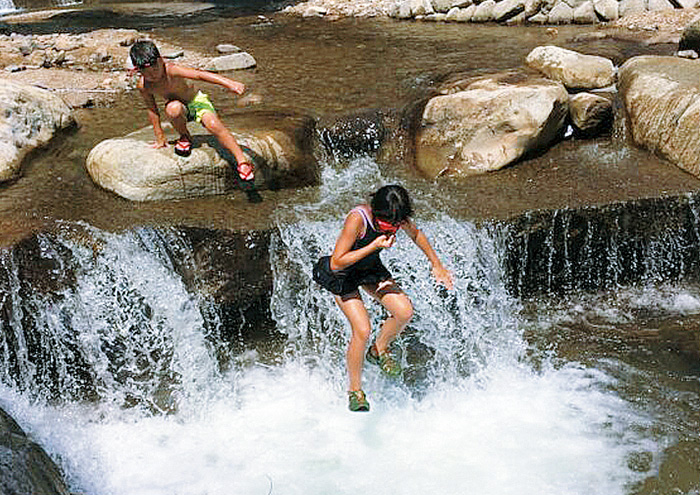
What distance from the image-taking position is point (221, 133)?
5.91 m

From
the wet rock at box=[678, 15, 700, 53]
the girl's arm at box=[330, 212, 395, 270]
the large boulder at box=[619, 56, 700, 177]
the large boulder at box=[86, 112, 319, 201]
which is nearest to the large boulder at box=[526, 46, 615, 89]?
the large boulder at box=[619, 56, 700, 177]

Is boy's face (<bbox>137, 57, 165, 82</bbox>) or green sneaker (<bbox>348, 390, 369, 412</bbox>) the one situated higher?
boy's face (<bbox>137, 57, 165, 82</bbox>)

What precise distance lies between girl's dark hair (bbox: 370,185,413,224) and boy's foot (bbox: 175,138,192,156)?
266cm

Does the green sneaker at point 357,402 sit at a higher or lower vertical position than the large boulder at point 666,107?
lower

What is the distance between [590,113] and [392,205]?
410cm

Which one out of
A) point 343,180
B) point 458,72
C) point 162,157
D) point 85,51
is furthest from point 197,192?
point 85,51

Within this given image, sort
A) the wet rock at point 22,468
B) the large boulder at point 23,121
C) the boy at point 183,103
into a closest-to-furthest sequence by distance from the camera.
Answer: the wet rock at point 22,468, the boy at point 183,103, the large boulder at point 23,121

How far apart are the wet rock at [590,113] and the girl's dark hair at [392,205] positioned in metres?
3.96

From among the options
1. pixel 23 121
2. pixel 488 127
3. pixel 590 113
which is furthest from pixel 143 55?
pixel 590 113

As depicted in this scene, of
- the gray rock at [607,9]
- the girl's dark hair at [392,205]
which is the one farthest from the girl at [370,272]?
the gray rock at [607,9]

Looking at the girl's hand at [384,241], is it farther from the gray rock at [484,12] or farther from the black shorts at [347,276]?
the gray rock at [484,12]

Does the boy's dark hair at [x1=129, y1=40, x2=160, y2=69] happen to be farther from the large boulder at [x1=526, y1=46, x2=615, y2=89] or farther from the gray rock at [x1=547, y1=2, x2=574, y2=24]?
the gray rock at [x1=547, y1=2, x2=574, y2=24]

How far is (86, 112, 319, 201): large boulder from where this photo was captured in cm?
602

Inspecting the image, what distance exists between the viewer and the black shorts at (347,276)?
4.42 metres
